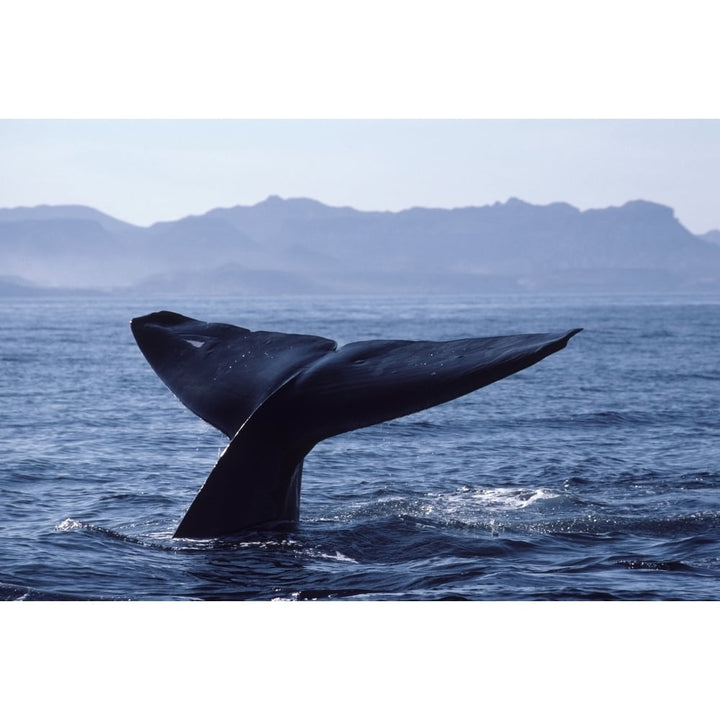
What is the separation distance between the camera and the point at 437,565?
8.41 m

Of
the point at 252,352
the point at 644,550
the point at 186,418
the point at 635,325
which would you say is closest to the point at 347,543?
the point at 252,352

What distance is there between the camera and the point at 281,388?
817 centimetres

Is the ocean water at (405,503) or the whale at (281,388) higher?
the whale at (281,388)

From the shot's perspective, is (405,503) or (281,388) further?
(405,503)

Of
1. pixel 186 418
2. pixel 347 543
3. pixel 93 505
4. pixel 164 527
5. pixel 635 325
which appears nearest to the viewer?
pixel 347 543

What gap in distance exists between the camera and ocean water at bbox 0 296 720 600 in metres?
7.96

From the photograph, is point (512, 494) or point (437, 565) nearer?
point (437, 565)

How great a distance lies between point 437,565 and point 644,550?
5.64 feet

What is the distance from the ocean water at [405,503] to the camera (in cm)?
A: 796

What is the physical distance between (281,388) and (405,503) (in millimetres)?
3371

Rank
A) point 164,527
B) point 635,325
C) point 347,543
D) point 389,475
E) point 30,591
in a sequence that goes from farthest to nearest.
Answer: point 635,325, point 389,475, point 164,527, point 347,543, point 30,591

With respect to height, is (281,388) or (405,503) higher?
(281,388)

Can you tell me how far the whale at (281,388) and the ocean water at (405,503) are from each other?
29 centimetres

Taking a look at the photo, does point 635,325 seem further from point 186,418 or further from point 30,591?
point 30,591
